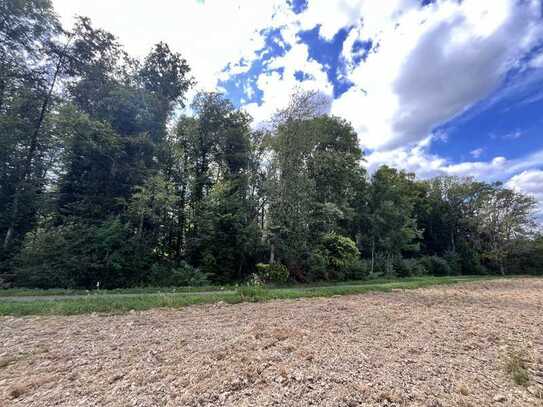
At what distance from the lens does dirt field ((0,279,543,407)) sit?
2.71 m

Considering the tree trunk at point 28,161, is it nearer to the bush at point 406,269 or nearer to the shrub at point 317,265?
the shrub at point 317,265

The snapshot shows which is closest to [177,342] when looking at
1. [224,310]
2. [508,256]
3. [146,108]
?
[224,310]

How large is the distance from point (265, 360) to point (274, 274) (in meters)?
8.99

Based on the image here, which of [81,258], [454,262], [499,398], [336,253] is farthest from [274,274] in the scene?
[454,262]

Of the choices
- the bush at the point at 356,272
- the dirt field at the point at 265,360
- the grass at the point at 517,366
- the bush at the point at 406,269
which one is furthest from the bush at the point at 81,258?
the bush at the point at 406,269

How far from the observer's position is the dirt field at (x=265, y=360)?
2.71m

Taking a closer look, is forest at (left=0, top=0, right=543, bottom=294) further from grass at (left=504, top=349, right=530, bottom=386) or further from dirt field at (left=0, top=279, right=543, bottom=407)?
grass at (left=504, top=349, right=530, bottom=386)

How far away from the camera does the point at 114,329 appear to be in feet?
16.0

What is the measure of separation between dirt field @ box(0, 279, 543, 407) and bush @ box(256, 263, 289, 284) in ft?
Answer: 20.7

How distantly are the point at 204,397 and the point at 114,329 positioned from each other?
129 inches

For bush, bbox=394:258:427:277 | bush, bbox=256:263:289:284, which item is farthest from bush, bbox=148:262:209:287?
bush, bbox=394:258:427:277

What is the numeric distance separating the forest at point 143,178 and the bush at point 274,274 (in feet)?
0.26

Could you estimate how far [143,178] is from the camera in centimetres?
1445

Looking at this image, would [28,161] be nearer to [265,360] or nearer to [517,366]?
[265,360]
